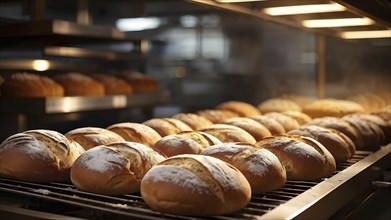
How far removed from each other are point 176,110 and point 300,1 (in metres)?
3.73

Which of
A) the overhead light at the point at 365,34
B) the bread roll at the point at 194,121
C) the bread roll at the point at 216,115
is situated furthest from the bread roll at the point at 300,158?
the overhead light at the point at 365,34

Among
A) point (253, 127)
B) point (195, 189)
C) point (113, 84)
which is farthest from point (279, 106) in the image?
point (195, 189)

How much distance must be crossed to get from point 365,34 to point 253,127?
1916mm

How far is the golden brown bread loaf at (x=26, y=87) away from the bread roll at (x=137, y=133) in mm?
1396

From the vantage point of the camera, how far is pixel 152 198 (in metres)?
1.36

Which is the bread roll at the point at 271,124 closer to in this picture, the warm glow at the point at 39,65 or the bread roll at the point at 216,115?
the bread roll at the point at 216,115

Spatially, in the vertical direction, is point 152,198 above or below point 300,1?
below

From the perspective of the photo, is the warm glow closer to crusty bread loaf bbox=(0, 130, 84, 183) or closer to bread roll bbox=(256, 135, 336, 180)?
crusty bread loaf bbox=(0, 130, 84, 183)

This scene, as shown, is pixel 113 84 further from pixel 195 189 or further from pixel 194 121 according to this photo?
pixel 195 189

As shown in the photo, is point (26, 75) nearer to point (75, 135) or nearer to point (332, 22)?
point (75, 135)

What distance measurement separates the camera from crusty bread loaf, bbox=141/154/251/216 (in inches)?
52.1

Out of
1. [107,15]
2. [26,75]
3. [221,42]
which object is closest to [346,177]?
[26,75]

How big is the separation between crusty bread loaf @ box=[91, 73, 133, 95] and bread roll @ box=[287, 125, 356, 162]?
2140mm

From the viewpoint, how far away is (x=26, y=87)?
3385 millimetres
